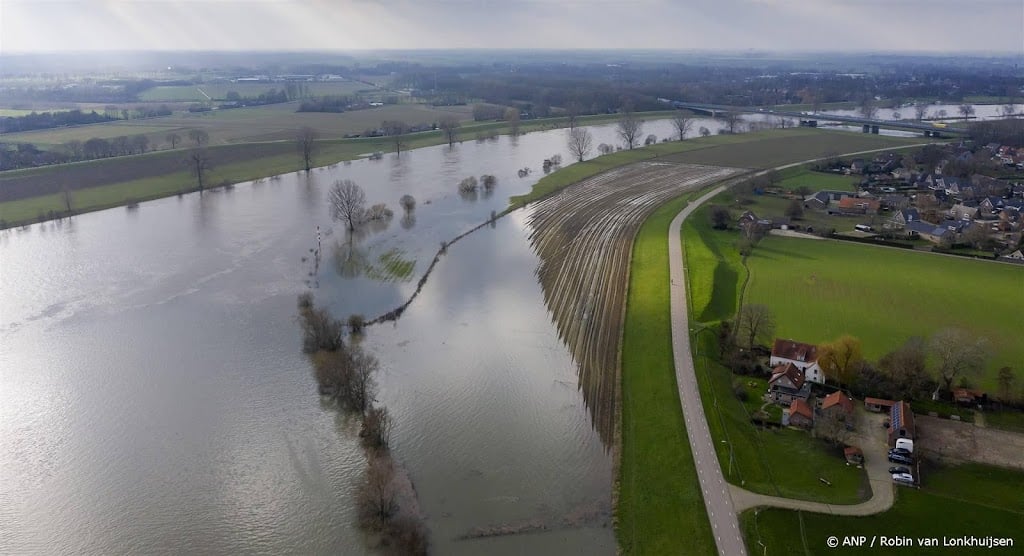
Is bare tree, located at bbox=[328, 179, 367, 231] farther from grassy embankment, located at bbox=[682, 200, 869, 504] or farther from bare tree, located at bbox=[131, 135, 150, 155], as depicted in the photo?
bare tree, located at bbox=[131, 135, 150, 155]

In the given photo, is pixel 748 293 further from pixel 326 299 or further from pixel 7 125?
pixel 7 125

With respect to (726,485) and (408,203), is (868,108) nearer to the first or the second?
(408,203)

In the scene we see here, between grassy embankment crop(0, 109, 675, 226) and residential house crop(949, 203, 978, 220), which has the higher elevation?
grassy embankment crop(0, 109, 675, 226)

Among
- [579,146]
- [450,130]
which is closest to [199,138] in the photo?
[450,130]

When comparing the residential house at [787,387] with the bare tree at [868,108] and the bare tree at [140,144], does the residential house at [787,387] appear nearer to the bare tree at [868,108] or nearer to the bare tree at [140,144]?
the bare tree at [140,144]

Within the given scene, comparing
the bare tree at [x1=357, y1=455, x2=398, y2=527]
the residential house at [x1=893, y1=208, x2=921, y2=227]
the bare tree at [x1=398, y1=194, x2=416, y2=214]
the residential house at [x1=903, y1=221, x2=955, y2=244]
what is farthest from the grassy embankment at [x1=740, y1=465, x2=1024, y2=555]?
the bare tree at [x1=398, y1=194, x2=416, y2=214]
